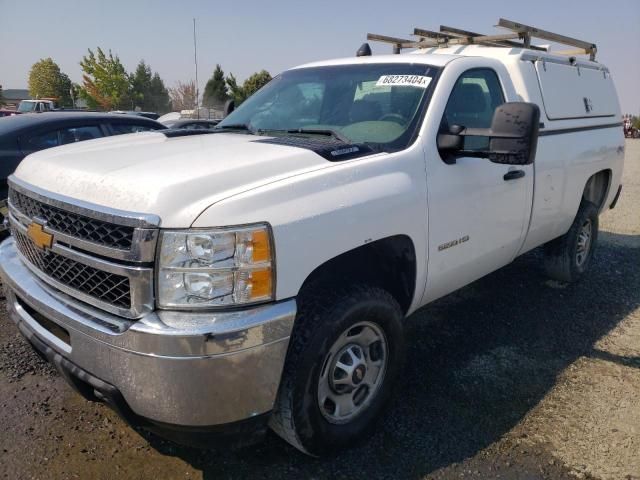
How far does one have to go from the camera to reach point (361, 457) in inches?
105

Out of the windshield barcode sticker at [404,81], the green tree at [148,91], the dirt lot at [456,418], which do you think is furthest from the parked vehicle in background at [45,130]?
the green tree at [148,91]

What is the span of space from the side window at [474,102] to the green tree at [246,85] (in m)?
40.2

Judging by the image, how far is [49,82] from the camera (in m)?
59.0

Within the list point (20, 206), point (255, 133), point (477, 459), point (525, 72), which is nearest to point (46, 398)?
point (20, 206)

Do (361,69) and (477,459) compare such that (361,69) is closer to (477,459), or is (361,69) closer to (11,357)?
(477,459)

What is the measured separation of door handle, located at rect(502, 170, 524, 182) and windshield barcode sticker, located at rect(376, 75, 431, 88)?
840mm

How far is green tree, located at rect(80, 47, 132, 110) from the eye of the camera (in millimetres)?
50719

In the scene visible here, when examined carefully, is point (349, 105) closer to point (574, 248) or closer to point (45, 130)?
point (574, 248)

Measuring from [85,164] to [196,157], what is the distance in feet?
1.78

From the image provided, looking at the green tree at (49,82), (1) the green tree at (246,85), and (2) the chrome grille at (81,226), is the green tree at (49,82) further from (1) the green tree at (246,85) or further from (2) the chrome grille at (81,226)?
(2) the chrome grille at (81,226)

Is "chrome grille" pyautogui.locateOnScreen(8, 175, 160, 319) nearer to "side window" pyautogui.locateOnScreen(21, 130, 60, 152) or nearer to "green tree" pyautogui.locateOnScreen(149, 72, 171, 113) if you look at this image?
"side window" pyautogui.locateOnScreen(21, 130, 60, 152)

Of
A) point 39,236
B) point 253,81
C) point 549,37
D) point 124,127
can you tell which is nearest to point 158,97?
point 253,81

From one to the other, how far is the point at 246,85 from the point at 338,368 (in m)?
44.9

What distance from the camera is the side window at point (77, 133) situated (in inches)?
241
